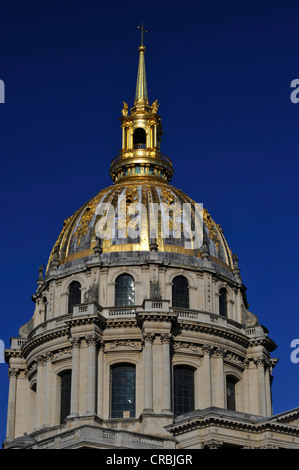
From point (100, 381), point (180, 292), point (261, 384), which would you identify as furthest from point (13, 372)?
point (261, 384)

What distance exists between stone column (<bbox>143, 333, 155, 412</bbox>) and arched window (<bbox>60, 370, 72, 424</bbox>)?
666cm

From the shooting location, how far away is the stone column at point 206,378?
78500 millimetres

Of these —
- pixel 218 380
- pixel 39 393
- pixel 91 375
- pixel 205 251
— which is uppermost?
pixel 205 251

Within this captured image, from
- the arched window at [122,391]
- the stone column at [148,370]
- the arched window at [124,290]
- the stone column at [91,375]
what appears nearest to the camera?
the stone column at [148,370]

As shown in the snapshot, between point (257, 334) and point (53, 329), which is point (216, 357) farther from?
point (53, 329)

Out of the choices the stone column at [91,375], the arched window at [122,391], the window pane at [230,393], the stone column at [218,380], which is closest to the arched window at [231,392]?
the window pane at [230,393]

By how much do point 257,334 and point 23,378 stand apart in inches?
728

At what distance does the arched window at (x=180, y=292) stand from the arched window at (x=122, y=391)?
20.9ft

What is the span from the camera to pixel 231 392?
271 ft

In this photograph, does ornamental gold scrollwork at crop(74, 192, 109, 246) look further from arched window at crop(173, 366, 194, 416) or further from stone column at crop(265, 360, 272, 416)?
stone column at crop(265, 360, 272, 416)

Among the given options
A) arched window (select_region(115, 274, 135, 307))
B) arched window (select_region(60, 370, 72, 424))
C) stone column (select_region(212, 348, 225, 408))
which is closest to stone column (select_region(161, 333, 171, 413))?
stone column (select_region(212, 348, 225, 408))

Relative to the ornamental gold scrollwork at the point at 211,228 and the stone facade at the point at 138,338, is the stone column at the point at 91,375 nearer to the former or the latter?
the stone facade at the point at 138,338

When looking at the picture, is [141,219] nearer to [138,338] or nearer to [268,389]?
[138,338]

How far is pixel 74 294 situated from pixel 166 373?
11267mm
